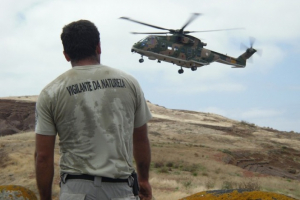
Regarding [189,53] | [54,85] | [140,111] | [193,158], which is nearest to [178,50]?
[189,53]

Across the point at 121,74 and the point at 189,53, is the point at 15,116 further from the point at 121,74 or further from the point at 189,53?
the point at 121,74

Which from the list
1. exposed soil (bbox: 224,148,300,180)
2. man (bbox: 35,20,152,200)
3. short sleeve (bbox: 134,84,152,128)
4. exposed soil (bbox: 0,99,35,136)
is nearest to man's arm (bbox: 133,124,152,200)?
short sleeve (bbox: 134,84,152,128)

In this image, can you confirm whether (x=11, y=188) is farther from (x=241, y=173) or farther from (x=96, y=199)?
(x=241, y=173)

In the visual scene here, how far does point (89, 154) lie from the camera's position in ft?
11.4

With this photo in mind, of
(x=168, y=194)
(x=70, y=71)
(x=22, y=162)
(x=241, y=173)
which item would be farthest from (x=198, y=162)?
(x=70, y=71)

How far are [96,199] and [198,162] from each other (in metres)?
24.2

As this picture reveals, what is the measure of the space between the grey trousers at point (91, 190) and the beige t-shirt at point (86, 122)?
0.24ft

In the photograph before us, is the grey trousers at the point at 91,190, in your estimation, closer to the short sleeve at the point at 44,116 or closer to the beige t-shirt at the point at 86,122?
the beige t-shirt at the point at 86,122

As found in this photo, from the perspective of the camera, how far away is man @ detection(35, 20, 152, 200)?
11.3 feet

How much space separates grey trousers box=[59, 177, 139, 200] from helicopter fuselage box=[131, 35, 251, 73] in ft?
98.9

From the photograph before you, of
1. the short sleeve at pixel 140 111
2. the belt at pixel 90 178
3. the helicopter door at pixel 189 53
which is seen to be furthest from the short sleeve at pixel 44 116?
the helicopter door at pixel 189 53

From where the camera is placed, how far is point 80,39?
3.66m

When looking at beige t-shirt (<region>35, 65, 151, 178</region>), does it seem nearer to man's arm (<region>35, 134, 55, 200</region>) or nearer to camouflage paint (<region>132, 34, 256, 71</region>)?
man's arm (<region>35, 134, 55, 200</region>)

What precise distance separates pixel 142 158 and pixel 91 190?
2.02 feet
